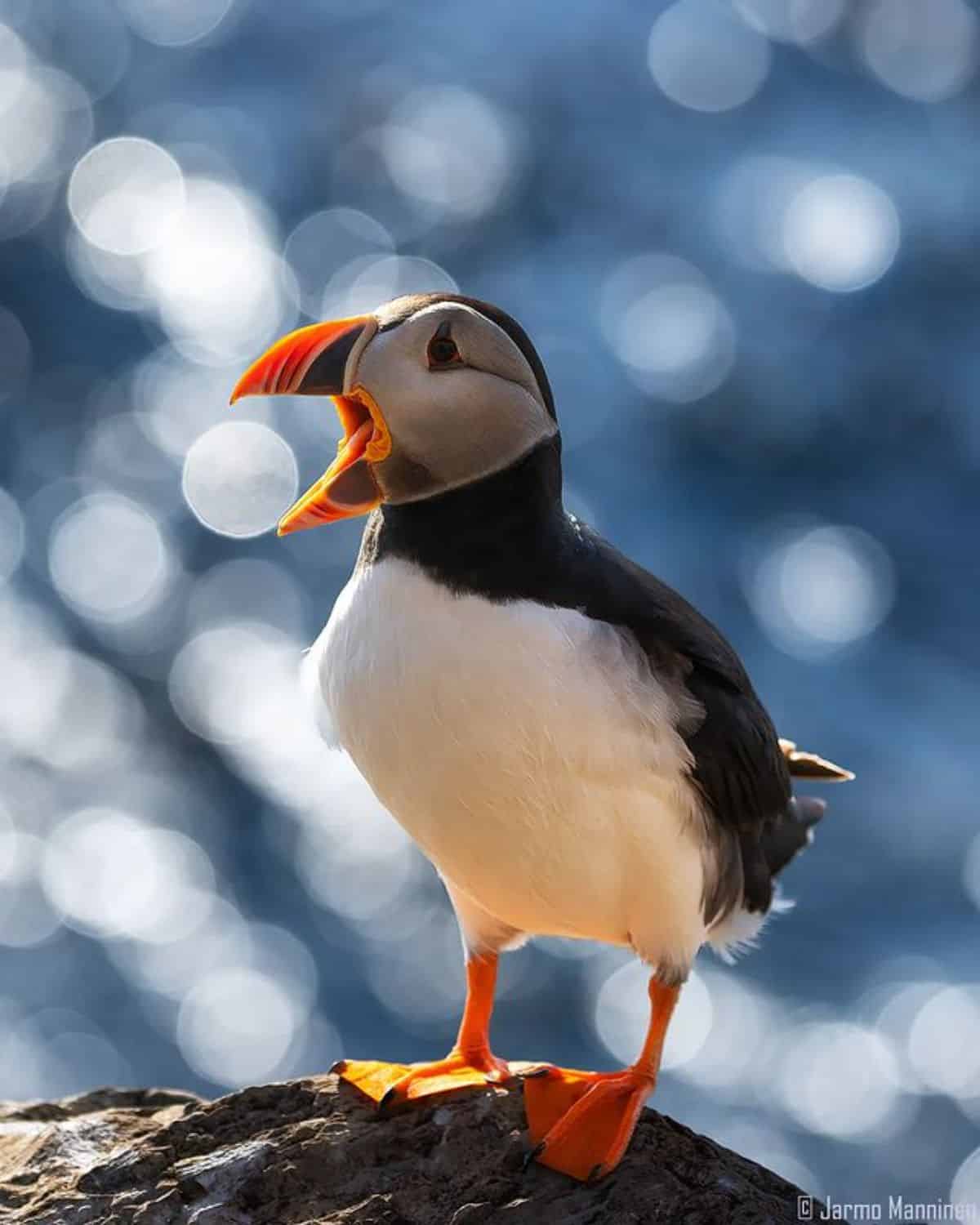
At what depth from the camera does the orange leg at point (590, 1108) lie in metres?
4.06

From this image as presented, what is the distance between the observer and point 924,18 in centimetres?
1603

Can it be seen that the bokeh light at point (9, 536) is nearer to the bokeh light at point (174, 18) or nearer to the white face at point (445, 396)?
the bokeh light at point (174, 18)

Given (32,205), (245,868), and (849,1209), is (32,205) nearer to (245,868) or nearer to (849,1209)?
(245,868)

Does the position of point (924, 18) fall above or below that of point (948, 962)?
above

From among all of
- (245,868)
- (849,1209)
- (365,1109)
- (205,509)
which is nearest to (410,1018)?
(245,868)

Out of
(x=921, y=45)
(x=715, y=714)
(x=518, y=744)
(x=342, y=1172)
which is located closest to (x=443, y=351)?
(x=518, y=744)

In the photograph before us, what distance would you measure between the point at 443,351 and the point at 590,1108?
166cm

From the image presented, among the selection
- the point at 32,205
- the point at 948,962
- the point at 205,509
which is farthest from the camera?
the point at 32,205

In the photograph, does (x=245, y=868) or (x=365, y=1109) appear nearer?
(x=365, y=1109)

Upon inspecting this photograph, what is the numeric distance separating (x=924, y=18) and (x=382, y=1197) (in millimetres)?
14109

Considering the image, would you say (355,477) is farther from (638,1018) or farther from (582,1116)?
(638,1018)

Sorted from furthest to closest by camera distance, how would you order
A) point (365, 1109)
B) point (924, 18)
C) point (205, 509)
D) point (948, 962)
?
point (924, 18) < point (205, 509) < point (948, 962) < point (365, 1109)

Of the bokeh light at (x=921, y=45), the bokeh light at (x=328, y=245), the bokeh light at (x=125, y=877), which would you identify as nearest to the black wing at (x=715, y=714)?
the bokeh light at (x=125, y=877)

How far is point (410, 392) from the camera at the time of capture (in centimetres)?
394
